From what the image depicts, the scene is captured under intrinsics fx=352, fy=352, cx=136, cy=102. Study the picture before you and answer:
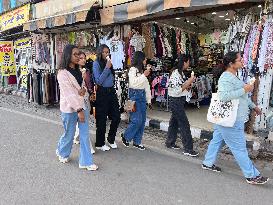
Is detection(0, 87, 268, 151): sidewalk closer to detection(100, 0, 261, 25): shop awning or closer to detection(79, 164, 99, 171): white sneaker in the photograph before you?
detection(100, 0, 261, 25): shop awning

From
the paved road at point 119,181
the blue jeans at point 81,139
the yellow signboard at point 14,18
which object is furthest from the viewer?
the yellow signboard at point 14,18

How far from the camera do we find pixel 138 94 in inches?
242

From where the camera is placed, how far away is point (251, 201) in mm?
4082

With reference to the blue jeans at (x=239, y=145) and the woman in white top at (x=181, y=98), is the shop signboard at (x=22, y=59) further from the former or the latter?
the blue jeans at (x=239, y=145)

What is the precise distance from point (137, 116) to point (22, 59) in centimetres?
919

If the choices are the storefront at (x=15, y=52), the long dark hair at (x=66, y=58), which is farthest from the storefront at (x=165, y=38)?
the long dark hair at (x=66, y=58)

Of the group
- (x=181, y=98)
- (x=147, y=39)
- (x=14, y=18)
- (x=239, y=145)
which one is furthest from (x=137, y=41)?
(x=14, y=18)

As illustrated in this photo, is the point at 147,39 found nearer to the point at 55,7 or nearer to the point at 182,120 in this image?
the point at 182,120

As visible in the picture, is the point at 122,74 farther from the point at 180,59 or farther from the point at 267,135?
the point at 267,135

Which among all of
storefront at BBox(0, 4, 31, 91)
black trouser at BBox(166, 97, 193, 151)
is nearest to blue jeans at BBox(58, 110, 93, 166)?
black trouser at BBox(166, 97, 193, 151)

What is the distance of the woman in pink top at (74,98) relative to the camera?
503cm

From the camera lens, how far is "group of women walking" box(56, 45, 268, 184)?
4.61 m

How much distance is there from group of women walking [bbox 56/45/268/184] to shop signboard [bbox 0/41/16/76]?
895cm

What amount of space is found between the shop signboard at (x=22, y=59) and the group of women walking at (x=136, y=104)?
7.66 metres
